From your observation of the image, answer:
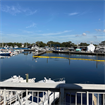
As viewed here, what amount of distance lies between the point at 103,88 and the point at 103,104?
351mm

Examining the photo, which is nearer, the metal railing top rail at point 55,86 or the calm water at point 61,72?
the metal railing top rail at point 55,86

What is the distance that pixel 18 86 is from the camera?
1830 millimetres

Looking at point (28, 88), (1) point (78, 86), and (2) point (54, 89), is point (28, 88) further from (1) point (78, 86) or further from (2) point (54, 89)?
(1) point (78, 86)

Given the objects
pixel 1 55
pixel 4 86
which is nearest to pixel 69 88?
pixel 4 86

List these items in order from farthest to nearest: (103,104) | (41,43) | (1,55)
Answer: (41,43) → (1,55) → (103,104)

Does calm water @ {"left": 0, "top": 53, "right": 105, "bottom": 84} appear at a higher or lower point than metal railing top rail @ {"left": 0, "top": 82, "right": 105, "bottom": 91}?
lower

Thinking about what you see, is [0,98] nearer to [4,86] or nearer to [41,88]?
[4,86]

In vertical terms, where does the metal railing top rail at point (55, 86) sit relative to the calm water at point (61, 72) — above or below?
above

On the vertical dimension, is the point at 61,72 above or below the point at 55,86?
below

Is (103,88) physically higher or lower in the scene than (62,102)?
higher

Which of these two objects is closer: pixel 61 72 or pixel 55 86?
pixel 55 86

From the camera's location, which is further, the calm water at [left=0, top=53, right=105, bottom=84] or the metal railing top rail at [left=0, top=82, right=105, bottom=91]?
the calm water at [left=0, top=53, right=105, bottom=84]

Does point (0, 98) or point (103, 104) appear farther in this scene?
point (0, 98)

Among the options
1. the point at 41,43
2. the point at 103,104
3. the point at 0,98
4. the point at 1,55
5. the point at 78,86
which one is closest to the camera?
the point at 78,86
